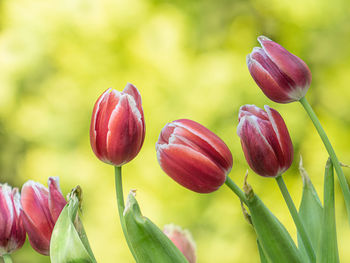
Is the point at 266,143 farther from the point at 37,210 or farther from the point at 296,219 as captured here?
the point at 37,210

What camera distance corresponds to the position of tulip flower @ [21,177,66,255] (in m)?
0.41

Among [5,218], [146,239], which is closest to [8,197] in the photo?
[5,218]

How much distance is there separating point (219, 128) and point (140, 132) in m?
1.07

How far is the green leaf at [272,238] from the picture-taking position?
38 centimetres

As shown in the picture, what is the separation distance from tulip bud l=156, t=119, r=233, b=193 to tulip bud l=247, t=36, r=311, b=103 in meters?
0.06

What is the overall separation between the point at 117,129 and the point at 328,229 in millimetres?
157

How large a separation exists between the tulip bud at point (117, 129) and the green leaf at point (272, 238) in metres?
0.09

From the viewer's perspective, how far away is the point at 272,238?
0.38 metres

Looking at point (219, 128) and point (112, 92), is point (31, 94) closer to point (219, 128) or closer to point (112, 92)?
point (219, 128)

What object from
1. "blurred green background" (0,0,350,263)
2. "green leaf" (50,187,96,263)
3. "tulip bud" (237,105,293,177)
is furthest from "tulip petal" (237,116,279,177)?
"blurred green background" (0,0,350,263)

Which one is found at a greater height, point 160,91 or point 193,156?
point 160,91

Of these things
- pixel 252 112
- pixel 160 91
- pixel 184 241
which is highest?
pixel 160 91

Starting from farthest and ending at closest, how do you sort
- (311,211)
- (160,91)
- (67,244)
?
(160,91)
(311,211)
(67,244)

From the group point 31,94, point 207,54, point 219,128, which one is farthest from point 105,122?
point 31,94
